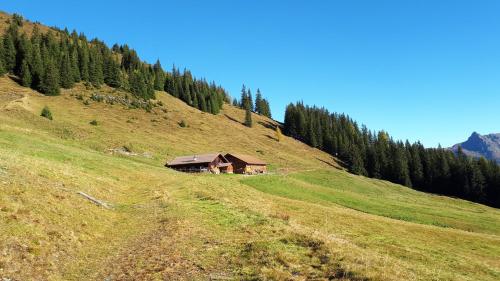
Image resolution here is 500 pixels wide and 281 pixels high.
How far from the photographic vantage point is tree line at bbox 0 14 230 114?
109 metres

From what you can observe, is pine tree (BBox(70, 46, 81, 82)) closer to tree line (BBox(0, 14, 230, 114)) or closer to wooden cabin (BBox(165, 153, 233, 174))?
tree line (BBox(0, 14, 230, 114))

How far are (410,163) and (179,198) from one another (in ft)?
423

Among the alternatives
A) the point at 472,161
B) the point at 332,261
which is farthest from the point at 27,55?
the point at 472,161

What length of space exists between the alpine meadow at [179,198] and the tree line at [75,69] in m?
0.65

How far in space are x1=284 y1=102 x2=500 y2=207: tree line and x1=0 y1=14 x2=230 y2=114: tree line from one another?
47.0 metres

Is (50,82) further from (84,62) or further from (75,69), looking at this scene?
(84,62)

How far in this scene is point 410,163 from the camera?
14288cm

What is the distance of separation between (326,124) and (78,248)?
552 feet

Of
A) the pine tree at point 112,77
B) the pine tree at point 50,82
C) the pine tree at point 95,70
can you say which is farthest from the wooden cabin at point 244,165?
the pine tree at point 112,77

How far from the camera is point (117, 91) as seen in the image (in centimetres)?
12938

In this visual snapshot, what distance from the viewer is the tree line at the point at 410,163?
405 ft

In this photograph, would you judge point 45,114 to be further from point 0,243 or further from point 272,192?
point 0,243

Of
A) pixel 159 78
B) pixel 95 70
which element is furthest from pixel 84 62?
pixel 159 78

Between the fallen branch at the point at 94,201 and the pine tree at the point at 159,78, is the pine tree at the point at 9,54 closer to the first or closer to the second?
the pine tree at the point at 159,78
